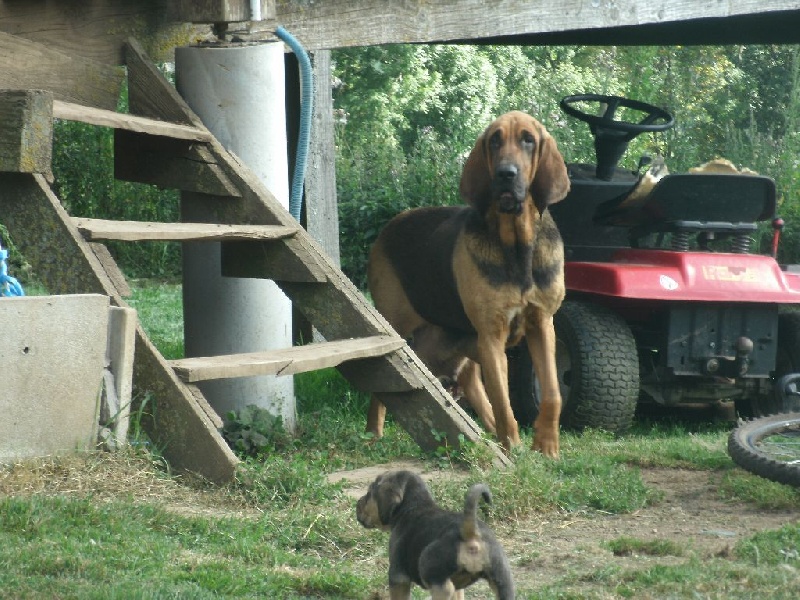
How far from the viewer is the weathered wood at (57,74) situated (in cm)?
585

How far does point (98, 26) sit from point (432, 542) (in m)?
3.73

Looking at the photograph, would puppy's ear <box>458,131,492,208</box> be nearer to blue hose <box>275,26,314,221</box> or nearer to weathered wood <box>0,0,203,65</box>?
blue hose <box>275,26,314,221</box>

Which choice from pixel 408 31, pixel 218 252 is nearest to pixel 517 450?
pixel 218 252

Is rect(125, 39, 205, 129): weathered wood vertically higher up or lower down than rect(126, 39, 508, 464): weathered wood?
higher up

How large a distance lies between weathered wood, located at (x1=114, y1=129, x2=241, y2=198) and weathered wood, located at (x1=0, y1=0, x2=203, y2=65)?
0.45 metres

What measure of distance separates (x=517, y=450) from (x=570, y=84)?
19634 mm

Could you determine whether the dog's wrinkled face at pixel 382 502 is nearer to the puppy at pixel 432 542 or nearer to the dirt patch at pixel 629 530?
the puppy at pixel 432 542

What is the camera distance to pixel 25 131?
5.06m

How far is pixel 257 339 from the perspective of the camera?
6.34m

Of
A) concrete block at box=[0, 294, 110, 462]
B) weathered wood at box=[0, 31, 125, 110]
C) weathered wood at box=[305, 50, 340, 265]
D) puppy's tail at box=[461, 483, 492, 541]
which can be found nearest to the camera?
puppy's tail at box=[461, 483, 492, 541]

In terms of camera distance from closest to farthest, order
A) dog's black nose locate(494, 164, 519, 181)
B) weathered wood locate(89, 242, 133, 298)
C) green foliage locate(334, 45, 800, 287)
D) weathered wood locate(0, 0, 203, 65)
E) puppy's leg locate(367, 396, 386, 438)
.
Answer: weathered wood locate(89, 242, 133, 298) → weathered wood locate(0, 0, 203, 65) → dog's black nose locate(494, 164, 519, 181) → puppy's leg locate(367, 396, 386, 438) → green foliage locate(334, 45, 800, 287)

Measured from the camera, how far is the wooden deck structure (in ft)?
16.3

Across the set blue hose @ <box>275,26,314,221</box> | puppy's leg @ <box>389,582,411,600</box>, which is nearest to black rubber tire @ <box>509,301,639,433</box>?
blue hose @ <box>275,26,314,221</box>

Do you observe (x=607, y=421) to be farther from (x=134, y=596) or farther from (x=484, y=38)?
(x=134, y=596)
